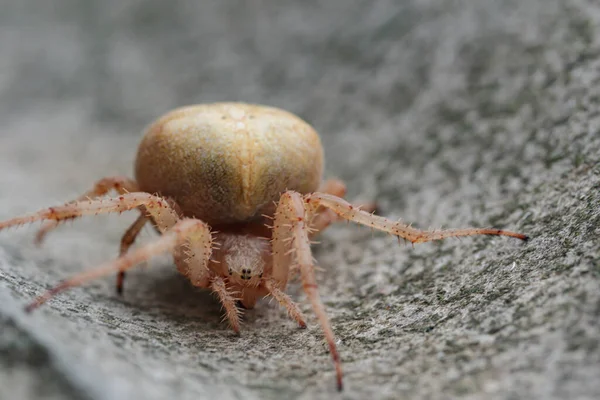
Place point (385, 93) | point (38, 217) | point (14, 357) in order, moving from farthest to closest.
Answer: point (385, 93), point (38, 217), point (14, 357)

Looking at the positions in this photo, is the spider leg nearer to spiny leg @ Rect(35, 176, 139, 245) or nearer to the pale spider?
the pale spider

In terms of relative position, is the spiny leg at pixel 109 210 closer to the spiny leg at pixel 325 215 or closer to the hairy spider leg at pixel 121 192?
A: the hairy spider leg at pixel 121 192

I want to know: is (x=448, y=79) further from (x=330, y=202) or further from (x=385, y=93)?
(x=330, y=202)

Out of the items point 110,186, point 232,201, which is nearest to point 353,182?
point 232,201

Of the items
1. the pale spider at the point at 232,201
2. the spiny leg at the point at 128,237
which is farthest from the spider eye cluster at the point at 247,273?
the spiny leg at the point at 128,237

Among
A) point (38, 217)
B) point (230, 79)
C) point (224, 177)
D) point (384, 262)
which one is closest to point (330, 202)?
point (224, 177)

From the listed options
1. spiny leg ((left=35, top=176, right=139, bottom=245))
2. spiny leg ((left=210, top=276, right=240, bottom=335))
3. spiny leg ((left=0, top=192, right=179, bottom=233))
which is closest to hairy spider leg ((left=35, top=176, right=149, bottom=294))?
spiny leg ((left=35, top=176, right=139, bottom=245))
